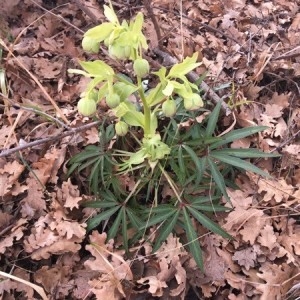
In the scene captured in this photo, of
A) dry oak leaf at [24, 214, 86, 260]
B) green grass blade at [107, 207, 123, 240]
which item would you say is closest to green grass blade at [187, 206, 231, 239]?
green grass blade at [107, 207, 123, 240]

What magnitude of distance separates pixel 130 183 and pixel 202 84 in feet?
1.44

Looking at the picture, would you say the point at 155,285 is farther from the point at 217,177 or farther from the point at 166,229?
the point at 217,177

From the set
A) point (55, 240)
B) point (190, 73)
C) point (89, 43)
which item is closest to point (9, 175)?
point (55, 240)

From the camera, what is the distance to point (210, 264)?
1.35 m

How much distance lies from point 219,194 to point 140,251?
29cm

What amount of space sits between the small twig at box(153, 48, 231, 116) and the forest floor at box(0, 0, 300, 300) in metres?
0.03

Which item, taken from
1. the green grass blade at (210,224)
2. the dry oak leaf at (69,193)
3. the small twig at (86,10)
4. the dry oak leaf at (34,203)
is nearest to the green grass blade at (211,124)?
the green grass blade at (210,224)

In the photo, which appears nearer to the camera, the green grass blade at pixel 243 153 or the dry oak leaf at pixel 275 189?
the green grass blade at pixel 243 153

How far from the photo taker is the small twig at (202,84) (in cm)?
156

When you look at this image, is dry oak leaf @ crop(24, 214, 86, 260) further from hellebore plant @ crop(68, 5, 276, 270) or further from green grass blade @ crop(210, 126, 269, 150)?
green grass blade @ crop(210, 126, 269, 150)

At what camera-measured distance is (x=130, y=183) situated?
1.46 meters

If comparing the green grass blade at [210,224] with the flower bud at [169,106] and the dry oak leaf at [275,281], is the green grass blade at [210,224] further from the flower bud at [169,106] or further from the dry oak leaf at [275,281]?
the flower bud at [169,106]

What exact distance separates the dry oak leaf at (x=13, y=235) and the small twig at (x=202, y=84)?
28.5 inches

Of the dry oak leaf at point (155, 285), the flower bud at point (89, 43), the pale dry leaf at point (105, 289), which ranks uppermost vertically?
the flower bud at point (89, 43)
